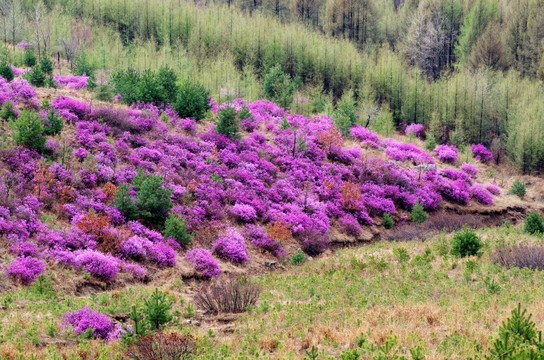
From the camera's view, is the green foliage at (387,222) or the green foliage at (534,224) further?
the green foliage at (387,222)

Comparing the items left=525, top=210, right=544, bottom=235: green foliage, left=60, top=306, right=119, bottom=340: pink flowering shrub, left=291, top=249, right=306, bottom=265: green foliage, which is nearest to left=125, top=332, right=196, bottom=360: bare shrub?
left=60, top=306, right=119, bottom=340: pink flowering shrub

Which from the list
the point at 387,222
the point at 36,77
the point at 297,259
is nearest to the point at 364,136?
the point at 387,222

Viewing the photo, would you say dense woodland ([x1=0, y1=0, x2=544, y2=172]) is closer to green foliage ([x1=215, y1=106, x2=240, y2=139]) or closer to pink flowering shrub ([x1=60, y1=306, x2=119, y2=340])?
green foliage ([x1=215, y1=106, x2=240, y2=139])

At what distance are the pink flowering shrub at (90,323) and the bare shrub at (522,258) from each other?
34.0ft

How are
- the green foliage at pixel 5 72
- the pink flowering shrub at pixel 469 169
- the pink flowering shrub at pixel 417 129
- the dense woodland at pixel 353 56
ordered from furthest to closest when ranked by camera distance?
the pink flowering shrub at pixel 417 129 < the dense woodland at pixel 353 56 < the pink flowering shrub at pixel 469 169 < the green foliage at pixel 5 72

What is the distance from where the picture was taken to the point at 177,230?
15359 mm

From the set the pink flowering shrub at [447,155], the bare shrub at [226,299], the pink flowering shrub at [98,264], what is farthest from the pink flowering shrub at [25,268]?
the pink flowering shrub at [447,155]

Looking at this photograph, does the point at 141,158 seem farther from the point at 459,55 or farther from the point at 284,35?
the point at 459,55

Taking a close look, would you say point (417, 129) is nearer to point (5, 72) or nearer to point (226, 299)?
point (5, 72)

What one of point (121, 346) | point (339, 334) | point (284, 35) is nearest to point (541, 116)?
point (284, 35)

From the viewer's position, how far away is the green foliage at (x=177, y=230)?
15.2m

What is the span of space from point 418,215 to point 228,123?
1224 cm

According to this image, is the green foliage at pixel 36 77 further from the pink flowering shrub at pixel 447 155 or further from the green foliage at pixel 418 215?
the pink flowering shrub at pixel 447 155

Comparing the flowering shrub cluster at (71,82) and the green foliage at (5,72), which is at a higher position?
the green foliage at (5,72)
